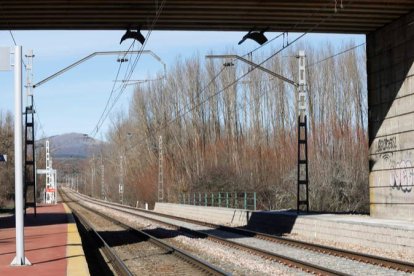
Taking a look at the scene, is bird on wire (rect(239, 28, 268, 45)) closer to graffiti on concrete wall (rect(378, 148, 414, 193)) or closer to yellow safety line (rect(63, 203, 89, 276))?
graffiti on concrete wall (rect(378, 148, 414, 193))

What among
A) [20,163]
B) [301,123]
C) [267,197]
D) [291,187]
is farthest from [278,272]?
[267,197]

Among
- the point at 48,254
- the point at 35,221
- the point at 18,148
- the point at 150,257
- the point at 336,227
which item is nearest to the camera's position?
the point at 18,148

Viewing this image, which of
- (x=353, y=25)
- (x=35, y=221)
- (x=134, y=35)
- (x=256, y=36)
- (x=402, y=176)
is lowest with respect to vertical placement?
(x=35, y=221)

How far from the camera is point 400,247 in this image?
1658 centimetres

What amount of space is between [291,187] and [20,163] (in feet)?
103

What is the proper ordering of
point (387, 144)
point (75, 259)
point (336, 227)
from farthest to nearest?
1. point (387, 144)
2. point (336, 227)
3. point (75, 259)

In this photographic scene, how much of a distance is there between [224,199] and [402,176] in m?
27.0

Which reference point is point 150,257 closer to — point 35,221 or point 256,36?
point 256,36

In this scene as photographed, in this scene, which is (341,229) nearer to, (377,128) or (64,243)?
(377,128)

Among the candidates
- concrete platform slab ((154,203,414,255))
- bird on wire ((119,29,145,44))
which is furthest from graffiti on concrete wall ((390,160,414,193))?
bird on wire ((119,29,145,44))

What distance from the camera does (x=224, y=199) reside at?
46344 mm

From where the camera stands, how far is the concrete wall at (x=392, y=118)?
19688 mm

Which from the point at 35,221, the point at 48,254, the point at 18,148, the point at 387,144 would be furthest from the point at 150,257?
the point at 35,221

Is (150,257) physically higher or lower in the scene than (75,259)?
lower
